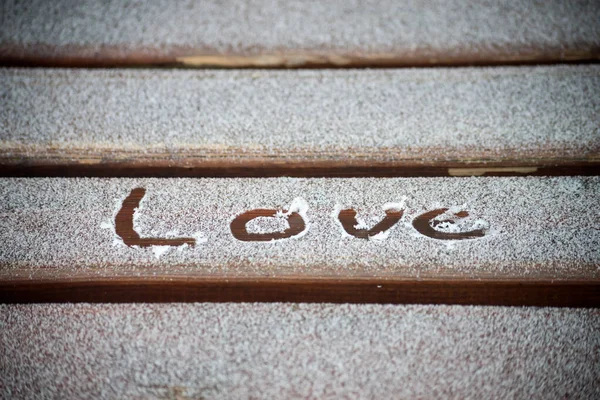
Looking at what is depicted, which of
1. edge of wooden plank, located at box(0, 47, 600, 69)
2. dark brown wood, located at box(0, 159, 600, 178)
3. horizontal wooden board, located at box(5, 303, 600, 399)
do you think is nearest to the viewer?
horizontal wooden board, located at box(5, 303, 600, 399)

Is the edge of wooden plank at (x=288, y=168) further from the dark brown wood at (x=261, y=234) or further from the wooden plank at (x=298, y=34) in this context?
the wooden plank at (x=298, y=34)

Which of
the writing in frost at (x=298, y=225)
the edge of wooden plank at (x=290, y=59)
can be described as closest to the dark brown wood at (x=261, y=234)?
the writing in frost at (x=298, y=225)

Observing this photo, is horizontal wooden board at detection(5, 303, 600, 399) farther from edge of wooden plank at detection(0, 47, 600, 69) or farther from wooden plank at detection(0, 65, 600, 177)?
edge of wooden plank at detection(0, 47, 600, 69)

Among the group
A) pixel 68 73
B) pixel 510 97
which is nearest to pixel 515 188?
pixel 510 97

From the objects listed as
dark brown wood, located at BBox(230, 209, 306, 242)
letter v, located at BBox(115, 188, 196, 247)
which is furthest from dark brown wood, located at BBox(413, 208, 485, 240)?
letter v, located at BBox(115, 188, 196, 247)

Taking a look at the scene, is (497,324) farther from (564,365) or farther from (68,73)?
(68,73)

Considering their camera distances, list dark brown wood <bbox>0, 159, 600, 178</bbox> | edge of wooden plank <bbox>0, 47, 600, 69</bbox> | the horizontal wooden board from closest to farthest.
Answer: the horizontal wooden board
dark brown wood <bbox>0, 159, 600, 178</bbox>
edge of wooden plank <bbox>0, 47, 600, 69</bbox>

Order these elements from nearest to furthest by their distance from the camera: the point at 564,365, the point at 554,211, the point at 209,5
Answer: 1. the point at 564,365
2. the point at 554,211
3. the point at 209,5

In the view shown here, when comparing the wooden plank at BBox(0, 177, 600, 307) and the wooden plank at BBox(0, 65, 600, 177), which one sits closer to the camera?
the wooden plank at BBox(0, 177, 600, 307)
